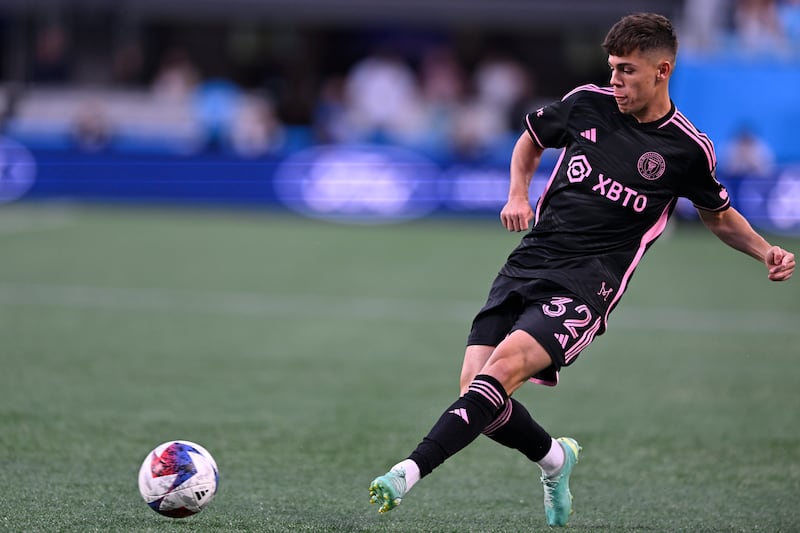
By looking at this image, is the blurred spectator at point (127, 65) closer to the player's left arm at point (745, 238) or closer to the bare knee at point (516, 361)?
the player's left arm at point (745, 238)

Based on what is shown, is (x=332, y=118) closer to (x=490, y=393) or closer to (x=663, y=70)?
(x=663, y=70)

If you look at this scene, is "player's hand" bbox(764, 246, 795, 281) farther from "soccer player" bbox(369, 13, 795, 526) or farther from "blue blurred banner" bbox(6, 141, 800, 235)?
Result: "blue blurred banner" bbox(6, 141, 800, 235)

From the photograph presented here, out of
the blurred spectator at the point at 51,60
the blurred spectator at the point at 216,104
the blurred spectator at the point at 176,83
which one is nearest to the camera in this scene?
the blurred spectator at the point at 216,104

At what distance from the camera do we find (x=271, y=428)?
7301 mm

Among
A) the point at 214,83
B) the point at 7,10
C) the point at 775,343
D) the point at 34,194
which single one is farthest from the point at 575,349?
the point at 7,10

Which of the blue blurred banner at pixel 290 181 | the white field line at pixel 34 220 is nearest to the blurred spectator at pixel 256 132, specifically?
the blue blurred banner at pixel 290 181

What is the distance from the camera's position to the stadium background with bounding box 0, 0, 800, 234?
1889 cm

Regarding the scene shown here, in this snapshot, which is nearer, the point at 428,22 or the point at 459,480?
the point at 459,480

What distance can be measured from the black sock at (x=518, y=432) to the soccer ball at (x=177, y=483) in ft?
4.03

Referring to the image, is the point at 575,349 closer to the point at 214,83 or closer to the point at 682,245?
the point at 682,245

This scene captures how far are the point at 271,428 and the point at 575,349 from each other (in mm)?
2768

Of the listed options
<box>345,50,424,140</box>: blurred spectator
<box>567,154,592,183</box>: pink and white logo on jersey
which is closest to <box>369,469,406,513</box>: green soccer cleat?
<box>567,154,592,183</box>: pink and white logo on jersey

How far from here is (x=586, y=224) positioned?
523cm

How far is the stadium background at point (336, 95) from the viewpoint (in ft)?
62.0
